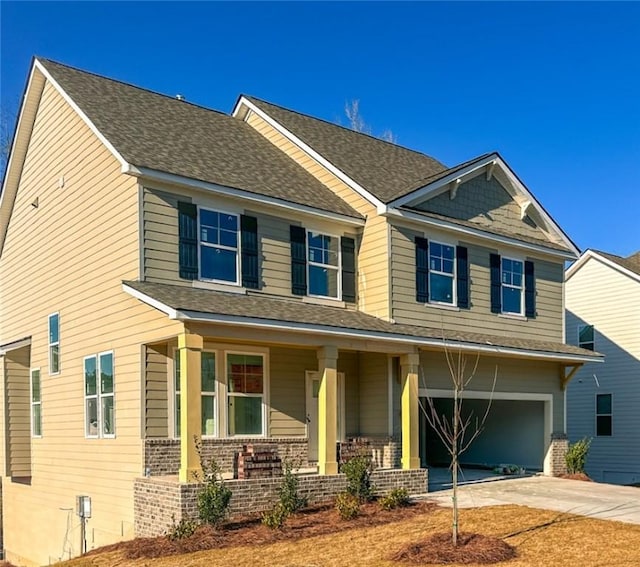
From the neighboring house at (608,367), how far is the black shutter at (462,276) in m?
8.63

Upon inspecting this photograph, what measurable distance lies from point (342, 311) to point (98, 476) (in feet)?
19.8

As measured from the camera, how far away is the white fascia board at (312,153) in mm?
17328

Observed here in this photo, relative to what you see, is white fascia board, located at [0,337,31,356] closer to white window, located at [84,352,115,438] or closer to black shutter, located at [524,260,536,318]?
white window, located at [84,352,115,438]

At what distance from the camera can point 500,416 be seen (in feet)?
72.9

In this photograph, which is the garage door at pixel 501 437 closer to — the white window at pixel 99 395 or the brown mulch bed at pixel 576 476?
the brown mulch bed at pixel 576 476

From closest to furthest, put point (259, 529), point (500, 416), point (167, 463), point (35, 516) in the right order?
point (259, 529) < point (167, 463) < point (35, 516) < point (500, 416)

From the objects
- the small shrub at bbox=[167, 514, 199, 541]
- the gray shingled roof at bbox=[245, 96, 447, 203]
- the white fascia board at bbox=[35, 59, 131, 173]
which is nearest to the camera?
the small shrub at bbox=[167, 514, 199, 541]

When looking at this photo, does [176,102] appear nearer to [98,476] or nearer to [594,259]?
[98,476]

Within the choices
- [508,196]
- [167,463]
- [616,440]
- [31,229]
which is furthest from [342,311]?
[616,440]

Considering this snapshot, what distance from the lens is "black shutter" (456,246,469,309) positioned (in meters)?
18.6

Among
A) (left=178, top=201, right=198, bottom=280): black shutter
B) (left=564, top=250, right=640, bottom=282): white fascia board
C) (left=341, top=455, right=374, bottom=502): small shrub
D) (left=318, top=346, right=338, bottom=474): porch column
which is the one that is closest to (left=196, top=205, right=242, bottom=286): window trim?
(left=178, top=201, right=198, bottom=280): black shutter

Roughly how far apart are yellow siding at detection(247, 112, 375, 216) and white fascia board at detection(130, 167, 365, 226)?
482mm

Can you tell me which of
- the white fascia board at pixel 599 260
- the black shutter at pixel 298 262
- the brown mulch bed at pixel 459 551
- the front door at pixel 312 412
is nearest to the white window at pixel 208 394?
the front door at pixel 312 412

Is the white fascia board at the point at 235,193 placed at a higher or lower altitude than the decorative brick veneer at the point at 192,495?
higher
